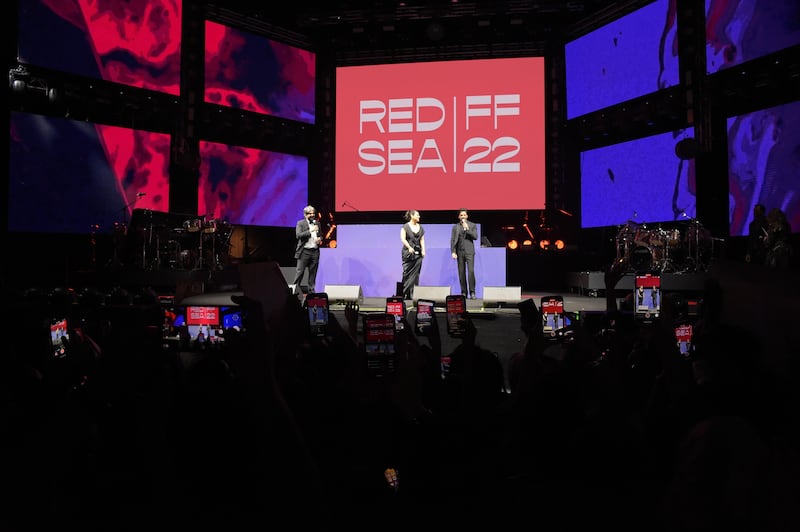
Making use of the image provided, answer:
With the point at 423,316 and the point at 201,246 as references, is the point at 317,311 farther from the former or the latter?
the point at 201,246

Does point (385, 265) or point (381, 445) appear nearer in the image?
point (381, 445)

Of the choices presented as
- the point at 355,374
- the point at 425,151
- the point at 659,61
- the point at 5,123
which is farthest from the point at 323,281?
the point at 355,374

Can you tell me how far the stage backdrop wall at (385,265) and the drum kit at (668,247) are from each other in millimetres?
2588

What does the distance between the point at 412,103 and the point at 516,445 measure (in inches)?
527

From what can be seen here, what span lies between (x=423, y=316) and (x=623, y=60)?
10.4 m

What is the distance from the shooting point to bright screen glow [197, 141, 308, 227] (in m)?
13.3

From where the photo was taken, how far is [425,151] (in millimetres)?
14078

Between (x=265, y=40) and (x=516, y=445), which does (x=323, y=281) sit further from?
(x=516, y=445)

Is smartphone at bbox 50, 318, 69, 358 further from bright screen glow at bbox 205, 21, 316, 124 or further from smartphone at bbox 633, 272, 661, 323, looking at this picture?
bright screen glow at bbox 205, 21, 316, 124

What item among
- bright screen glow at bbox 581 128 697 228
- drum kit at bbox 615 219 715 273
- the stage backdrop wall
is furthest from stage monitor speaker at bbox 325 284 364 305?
bright screen glow at bbox 581 128 697 228

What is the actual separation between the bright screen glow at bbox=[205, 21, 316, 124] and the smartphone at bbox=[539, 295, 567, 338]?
11.4 meters

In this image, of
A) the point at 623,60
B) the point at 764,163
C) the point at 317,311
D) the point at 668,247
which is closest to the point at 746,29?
the point at 764,163

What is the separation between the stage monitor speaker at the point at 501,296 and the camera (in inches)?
393

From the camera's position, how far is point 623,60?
12664mm
